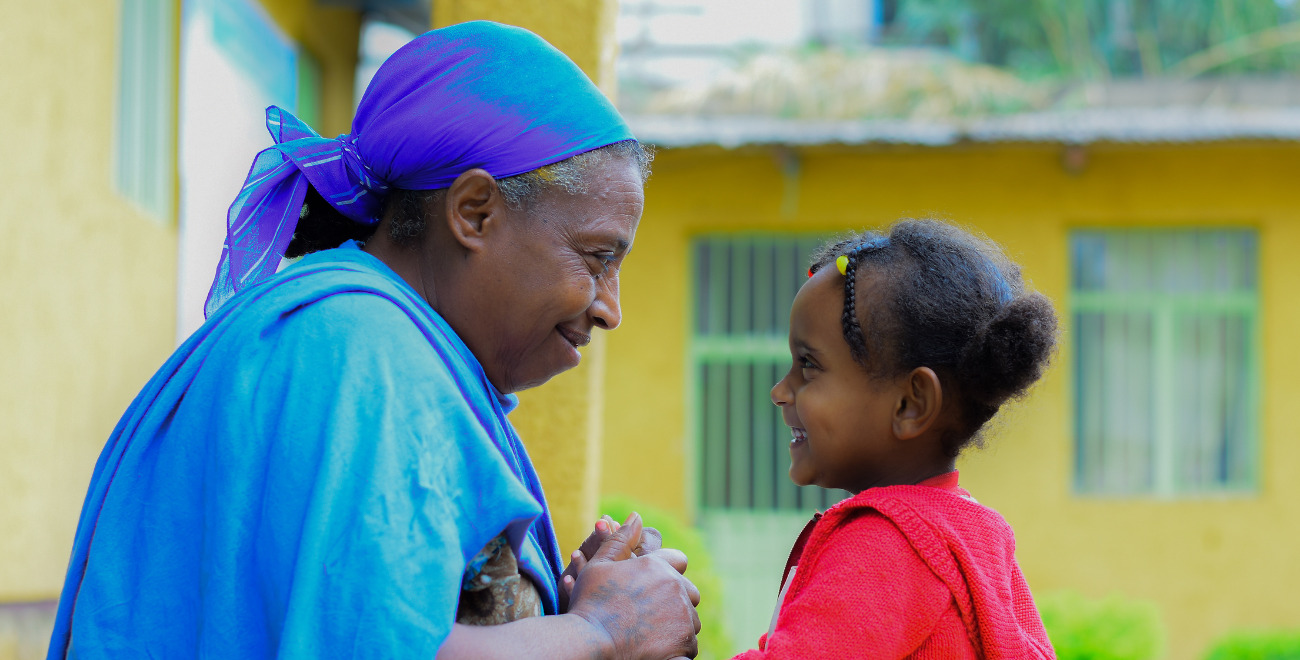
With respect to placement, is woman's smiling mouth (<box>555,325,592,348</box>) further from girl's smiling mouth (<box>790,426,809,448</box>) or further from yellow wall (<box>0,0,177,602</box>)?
yellow wall (<box>0,0,177,602</box>)

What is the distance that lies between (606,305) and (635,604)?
0.51m

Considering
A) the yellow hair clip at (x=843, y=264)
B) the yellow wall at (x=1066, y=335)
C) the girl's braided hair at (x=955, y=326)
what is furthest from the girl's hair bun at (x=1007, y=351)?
the yellow wall at (x=1066, y=335)

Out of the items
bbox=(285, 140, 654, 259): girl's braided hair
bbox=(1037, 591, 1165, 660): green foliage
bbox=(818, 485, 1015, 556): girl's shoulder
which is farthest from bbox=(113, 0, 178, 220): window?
bbox=(1037, 591, 1165, 660): green foliage

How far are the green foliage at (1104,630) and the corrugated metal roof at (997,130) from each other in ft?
9.87

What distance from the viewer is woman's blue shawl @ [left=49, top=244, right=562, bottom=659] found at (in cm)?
135

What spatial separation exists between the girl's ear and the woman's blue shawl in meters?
0.80

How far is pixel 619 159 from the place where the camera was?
187 cm

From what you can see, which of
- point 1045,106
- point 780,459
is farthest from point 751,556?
point 1045,106

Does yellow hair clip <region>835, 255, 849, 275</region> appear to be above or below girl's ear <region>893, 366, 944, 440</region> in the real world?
above

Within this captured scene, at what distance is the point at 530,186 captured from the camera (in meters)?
1.78

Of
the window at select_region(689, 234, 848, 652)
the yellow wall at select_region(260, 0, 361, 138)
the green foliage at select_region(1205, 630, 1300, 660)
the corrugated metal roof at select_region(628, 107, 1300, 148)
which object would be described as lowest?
the green foliage at select_region(1205, 630, 1300, 660)

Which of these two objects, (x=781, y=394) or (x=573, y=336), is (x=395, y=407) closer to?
(x=573, y=336)

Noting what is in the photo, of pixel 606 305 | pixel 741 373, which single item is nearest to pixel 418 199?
pixel 606 305

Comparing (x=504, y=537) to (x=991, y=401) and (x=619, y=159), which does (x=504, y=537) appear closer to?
(x=619, y=159)
